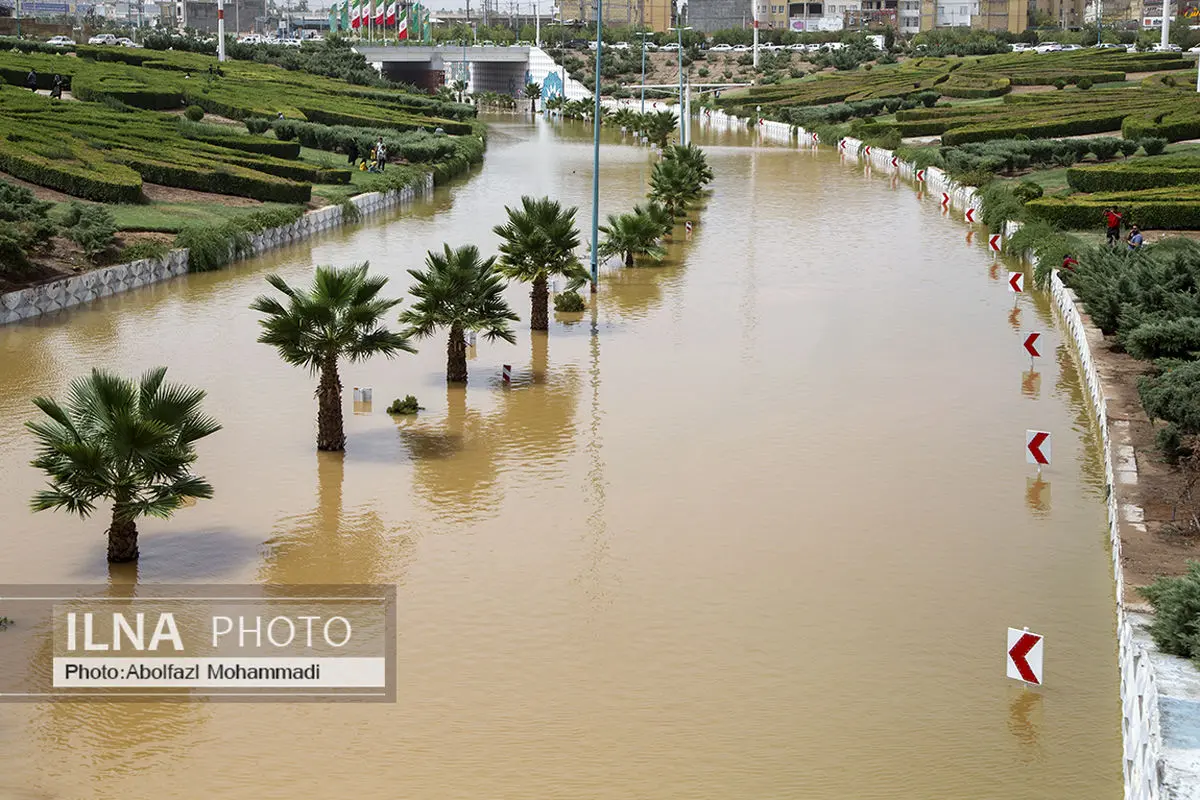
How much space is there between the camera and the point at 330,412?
20.4 meters

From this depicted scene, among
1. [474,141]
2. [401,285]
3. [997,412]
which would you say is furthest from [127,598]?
[474,141]

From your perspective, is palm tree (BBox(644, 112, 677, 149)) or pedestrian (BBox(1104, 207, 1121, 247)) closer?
pedestrian (BBox(1104, 207, 1121, 247))

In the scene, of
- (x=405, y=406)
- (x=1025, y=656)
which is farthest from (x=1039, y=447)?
(x=405, y=406)

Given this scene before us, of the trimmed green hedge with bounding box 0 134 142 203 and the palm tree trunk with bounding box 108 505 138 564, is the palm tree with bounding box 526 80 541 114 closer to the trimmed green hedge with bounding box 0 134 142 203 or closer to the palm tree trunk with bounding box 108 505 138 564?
the trimmed green hedge with bounding box 0 134 142 203

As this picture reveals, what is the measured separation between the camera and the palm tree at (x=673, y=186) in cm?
4506

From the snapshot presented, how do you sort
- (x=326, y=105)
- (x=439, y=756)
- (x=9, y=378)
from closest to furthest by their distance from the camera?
(x=439, y=756) → (x=9, y=378) → (x=326, y=105)

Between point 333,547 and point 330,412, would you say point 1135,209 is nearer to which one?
point 330,412

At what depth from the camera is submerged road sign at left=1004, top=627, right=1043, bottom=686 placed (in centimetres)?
1330

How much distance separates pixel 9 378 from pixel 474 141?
46.4 m

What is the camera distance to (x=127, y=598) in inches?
602

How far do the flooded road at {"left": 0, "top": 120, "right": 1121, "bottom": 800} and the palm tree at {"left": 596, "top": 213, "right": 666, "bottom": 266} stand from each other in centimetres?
490

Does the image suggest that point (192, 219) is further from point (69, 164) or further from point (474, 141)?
point (474, 141)

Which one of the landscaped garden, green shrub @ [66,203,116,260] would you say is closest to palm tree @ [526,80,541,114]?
the landscaped garden

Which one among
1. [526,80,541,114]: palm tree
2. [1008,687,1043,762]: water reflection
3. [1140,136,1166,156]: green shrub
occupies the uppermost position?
[526,80,541,114]: palm tree
